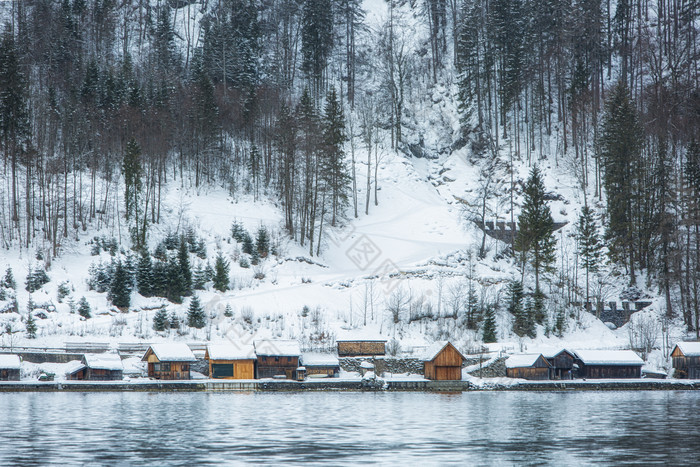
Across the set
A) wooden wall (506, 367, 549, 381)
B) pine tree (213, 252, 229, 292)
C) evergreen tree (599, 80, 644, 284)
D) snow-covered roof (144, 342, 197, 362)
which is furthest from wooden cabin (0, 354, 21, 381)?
evergreen tree (599, 80, 644, 284)

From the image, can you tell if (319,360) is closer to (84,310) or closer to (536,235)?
(84,310)

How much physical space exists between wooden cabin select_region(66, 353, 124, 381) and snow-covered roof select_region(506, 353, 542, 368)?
3171 centimetres

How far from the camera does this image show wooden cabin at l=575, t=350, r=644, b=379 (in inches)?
2188

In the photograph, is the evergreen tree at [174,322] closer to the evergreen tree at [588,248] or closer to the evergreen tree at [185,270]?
the evergreen tree at [185,270]

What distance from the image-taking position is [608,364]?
183 ft

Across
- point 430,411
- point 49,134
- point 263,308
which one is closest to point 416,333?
point 263,308

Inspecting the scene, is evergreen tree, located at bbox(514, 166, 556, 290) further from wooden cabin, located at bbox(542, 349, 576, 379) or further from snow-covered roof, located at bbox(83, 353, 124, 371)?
snow-covered roof, located at bbox(83, 353, 124, 371)

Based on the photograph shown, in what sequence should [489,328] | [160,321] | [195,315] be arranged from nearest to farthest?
[160,321], [195,315], [489,328]

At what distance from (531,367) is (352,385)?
593 inches

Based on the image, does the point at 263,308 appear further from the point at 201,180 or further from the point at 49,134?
the point at 49,134

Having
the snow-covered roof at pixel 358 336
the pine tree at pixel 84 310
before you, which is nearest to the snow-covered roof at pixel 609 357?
the snow-covered roof at pixel 358 336

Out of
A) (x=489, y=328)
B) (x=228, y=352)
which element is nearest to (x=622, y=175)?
(x=489, y=328)

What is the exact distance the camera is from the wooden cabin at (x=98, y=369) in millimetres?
50803

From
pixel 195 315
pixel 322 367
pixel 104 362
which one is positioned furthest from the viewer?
pixel 195 315
